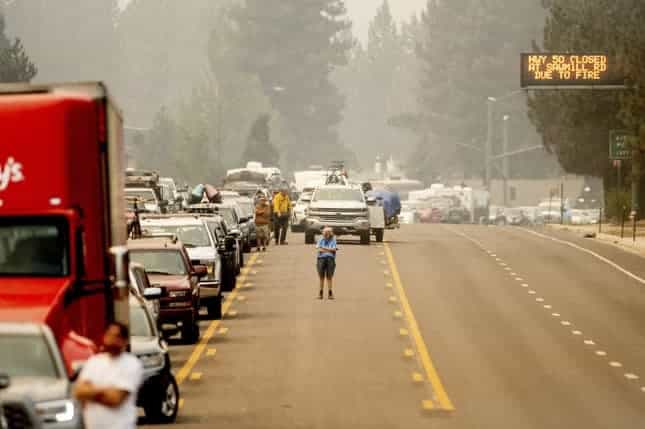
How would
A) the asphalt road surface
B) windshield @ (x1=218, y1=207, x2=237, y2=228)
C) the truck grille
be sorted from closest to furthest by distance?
the truck grille < the asphalt road surface < windshield @ (x1=218, y1=207, x2=237, y2=228)

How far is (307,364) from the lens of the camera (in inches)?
1251

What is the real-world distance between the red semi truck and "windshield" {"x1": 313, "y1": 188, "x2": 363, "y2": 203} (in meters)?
42.0

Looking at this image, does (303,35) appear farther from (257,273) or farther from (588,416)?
(588,416)

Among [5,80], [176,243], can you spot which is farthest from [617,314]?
[5,80]

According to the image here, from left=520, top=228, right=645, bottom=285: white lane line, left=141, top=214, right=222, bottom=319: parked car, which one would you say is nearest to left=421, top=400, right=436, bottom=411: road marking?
left=141, top=214, right=222, bottom=319: parked car

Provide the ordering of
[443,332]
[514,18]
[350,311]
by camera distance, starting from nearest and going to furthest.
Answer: [443,332]
[350,311]
[514,18]

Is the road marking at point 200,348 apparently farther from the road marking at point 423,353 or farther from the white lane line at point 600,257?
the white lane line at point 600,257

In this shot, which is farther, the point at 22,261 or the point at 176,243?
the point at 176,243

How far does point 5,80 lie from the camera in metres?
96.2

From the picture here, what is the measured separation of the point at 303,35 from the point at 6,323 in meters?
159

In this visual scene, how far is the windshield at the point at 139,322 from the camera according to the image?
78.1 feet

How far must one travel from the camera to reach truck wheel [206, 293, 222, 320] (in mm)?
39281

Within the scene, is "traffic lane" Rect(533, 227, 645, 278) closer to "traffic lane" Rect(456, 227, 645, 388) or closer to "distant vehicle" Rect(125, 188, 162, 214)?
"traffic lane" Rect(456, 227, 645, 388)

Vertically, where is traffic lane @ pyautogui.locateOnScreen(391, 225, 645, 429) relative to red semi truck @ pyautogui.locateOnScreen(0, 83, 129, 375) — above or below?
below
